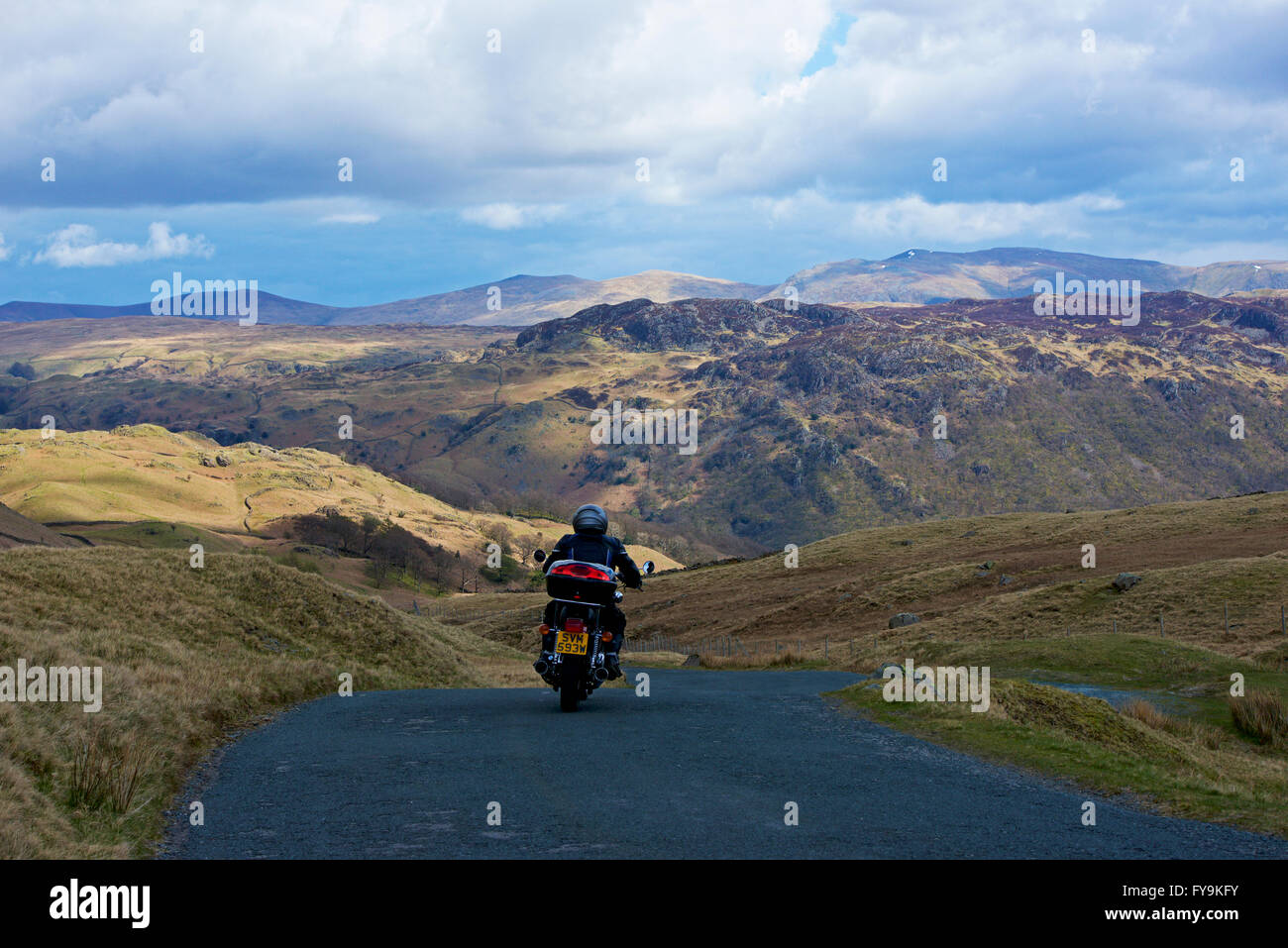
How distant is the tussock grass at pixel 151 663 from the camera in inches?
333

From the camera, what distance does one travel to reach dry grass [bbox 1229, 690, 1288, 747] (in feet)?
66.9

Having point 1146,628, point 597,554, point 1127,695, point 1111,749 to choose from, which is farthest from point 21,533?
point 1111,749

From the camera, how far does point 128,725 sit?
37.9ft

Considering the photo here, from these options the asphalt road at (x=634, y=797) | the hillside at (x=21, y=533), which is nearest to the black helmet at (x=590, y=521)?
the asphalt road at (x=634, y=797)

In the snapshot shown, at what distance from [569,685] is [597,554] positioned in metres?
1.98

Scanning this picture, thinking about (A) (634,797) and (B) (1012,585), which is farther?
(B) (1012,585)

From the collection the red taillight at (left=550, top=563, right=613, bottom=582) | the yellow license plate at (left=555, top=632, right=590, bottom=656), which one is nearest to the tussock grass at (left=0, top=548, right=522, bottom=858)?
the yellow license plate at (left=555, top=632, right=590, bottom=656)

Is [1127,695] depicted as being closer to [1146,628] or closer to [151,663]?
[1146,628]

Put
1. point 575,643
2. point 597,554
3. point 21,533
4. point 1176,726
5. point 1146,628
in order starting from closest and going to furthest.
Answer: point 575,643
point 597,554
point 1176,726
point 1146,628
point 21,533

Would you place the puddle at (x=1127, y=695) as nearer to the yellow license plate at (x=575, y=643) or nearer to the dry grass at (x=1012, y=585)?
the dry grass at (x=1012, y=585)

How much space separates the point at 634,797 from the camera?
9328mm

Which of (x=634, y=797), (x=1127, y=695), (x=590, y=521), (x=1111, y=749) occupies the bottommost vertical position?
(x=1127, y=695)

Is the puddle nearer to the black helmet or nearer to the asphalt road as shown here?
the black helmet
